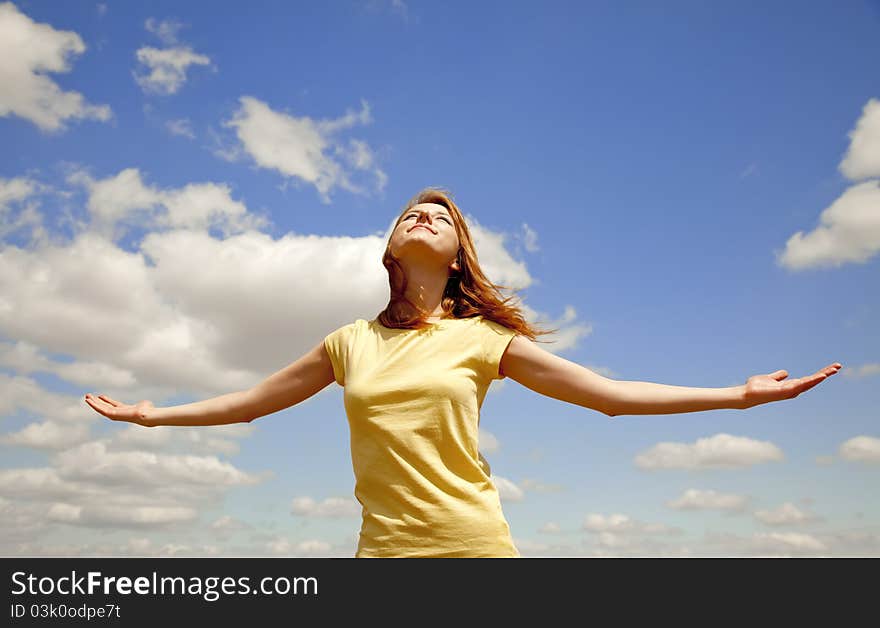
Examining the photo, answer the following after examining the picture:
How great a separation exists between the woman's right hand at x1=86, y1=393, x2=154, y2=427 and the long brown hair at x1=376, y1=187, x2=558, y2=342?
5.63ft

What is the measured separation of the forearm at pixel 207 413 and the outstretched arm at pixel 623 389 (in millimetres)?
1738

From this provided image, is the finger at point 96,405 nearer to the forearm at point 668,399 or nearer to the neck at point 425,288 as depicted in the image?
the neck at point 425,288

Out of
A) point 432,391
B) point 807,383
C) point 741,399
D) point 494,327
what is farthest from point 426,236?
point 807,383

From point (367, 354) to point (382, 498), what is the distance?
2.81 feet

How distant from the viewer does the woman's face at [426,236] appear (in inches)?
187

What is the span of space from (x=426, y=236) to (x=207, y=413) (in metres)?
1.83

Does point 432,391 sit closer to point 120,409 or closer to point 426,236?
point 426,236

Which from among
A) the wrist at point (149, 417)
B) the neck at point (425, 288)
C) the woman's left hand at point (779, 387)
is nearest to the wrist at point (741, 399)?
the woman's left hand at point (779, 387)

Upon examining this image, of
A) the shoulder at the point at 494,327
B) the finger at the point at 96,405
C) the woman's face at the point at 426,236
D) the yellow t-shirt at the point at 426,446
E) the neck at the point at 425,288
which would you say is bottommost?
the yellow t-shirt at the point at 426,446
